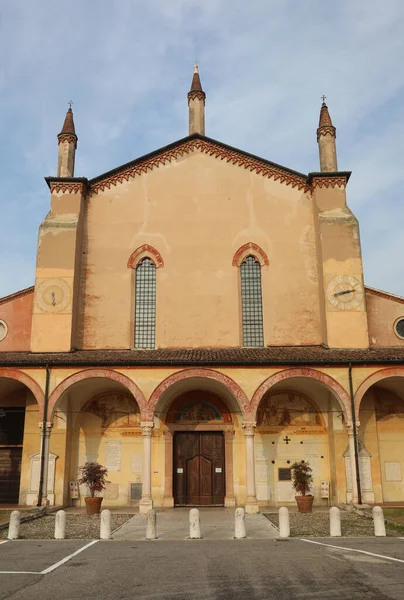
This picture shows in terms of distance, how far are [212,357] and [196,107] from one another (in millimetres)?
11032

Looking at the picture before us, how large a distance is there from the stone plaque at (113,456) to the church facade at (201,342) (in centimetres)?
6

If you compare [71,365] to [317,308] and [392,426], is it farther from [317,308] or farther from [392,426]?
[392,426]

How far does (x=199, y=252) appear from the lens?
20844mm

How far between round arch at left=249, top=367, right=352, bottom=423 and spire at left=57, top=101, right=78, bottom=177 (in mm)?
10735

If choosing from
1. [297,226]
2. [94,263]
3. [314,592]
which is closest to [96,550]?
[314,592]

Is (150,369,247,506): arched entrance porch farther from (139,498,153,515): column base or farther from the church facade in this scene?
(139,498,153,515): column base

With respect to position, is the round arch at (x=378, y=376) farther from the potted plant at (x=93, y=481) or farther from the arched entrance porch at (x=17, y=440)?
the arched entrance porch at (x=17, y=440)

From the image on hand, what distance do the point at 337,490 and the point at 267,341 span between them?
531 centimetres

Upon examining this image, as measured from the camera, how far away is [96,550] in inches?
417

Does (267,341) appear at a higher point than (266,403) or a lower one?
higher

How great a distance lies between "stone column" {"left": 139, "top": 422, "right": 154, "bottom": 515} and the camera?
16.7m

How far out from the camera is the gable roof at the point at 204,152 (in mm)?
21516

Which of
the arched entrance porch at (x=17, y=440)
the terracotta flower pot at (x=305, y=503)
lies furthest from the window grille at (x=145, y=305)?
the terracotta flower pot at (x=305, y=503)

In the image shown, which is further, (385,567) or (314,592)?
(385,567)
